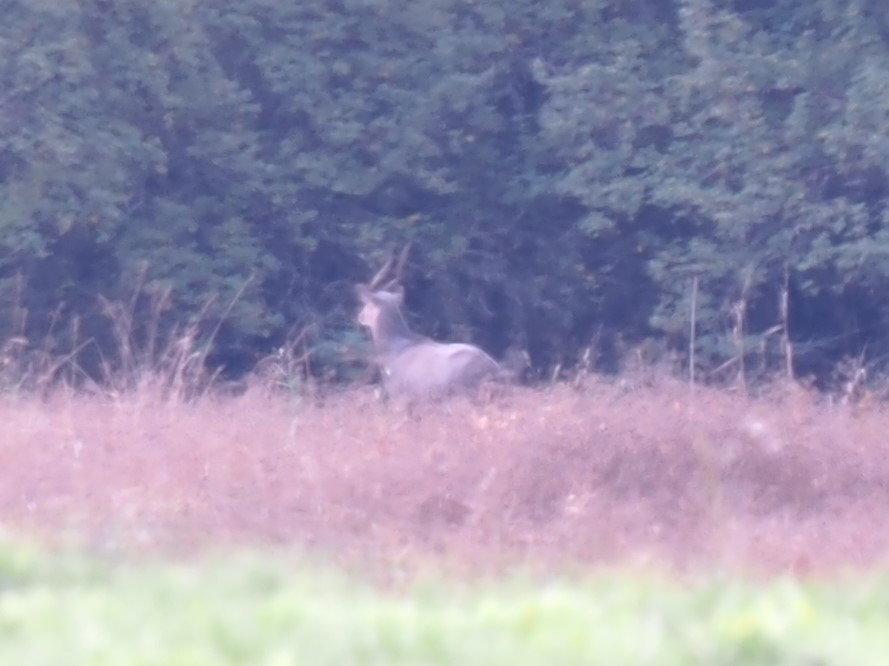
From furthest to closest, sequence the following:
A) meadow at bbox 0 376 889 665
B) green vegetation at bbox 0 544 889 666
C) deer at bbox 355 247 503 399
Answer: deer at bbox 355 247 503 399, meadow at bbox 0 376 889 665, green vegetation at bbox 0 544 889 666

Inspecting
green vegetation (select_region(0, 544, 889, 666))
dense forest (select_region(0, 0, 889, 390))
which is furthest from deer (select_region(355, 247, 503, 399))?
green vegetation (select_region(0, 544, 889, 666))

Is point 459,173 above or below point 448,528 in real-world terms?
above

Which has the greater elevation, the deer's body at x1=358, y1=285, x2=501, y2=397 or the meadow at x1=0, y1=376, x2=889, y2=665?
the meadow at x1=0, y1=376, x2=889, y2=665

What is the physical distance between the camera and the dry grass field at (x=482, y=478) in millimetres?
7617

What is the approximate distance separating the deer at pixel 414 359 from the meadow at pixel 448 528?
82.9 inches

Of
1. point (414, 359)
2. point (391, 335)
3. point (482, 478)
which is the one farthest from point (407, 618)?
point (391, 335)

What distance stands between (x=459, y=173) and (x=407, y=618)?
15832 millimetres

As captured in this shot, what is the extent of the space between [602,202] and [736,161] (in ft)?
5.72

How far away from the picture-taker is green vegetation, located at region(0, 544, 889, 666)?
524 centimetres

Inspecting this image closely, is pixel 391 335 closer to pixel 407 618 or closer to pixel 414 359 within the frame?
pixel 414 359

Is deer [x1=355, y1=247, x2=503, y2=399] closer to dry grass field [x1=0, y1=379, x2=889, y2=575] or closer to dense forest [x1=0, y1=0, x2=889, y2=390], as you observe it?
dry grass field [x1=0, y1=379, x2=889, y2=575]

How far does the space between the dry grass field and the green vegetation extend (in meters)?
0.58

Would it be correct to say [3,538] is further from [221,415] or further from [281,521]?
[221,415]

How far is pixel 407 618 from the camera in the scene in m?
5.70
